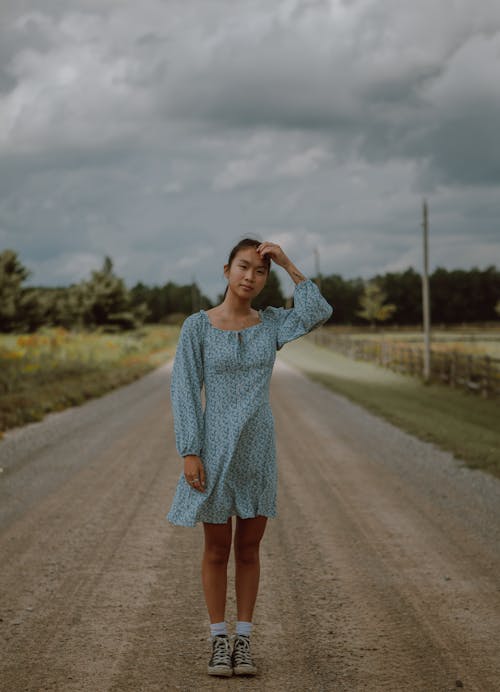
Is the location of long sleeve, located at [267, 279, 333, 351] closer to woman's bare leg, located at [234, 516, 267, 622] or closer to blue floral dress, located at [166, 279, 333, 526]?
blue floral dress, located at [166, 279, 333, 526]

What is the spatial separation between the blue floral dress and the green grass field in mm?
6291

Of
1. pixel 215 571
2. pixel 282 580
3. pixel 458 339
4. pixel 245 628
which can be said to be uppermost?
pixel 215 571

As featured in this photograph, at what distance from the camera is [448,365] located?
925 inches

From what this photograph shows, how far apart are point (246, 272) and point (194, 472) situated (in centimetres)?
96

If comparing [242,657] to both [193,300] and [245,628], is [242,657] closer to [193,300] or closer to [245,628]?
[245,628]

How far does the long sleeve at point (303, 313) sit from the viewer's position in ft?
12.2

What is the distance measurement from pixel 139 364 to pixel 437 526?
26.6 metres

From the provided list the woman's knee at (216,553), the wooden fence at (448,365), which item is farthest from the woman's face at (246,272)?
the wooden fence at (448,365)

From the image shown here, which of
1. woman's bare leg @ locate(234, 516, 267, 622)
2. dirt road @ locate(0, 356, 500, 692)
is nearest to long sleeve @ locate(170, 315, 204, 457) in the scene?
woman's bare leg @ locate(234, 516, 267, 622)

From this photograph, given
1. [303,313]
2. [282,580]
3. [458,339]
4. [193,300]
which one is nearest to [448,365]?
[282,580]

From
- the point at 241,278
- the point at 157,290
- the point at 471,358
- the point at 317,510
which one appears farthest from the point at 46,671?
the point at 157,290

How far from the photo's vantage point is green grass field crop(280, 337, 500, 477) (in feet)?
35.8

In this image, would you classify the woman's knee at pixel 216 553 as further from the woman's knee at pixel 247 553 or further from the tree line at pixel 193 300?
the tree line at pixel 193 300

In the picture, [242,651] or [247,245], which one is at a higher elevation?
[247,245]
